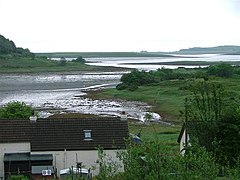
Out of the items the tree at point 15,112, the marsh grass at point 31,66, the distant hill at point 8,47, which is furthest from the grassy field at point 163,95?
the distant hill at point 8,47

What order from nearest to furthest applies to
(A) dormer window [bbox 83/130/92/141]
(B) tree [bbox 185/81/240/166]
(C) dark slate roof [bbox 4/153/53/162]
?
(B) tree [bbox 185/81/240/166] < (C) dark slate roof [bbox 4/153/53/162] < (A) dormer window [bbox 83/130/92/141]

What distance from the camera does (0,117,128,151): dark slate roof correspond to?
95.9 ft

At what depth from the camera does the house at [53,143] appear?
92.9 ft

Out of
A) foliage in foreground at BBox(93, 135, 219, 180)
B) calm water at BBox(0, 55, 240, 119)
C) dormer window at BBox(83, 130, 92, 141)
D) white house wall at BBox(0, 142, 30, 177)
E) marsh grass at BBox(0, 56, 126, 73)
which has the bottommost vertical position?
calm water at BBox(0, 55, 240, 119)

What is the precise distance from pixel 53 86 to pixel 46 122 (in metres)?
62.6

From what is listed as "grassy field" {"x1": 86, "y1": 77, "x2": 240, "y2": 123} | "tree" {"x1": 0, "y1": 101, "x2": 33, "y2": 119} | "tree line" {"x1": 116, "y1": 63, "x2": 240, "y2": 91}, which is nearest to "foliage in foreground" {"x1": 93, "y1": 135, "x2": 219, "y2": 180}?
"tree" {"x1": 0, "y1": 101, "x2": 33, "y2": 119}

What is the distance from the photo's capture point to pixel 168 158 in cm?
1117

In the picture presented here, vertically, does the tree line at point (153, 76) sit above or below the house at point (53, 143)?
below

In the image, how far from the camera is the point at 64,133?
30.1 metres

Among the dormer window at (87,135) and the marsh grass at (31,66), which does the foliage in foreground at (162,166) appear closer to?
the dormer window at (87,135)

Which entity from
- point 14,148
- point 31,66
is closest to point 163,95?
point 14,148

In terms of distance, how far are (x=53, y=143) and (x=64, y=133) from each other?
1030 millimetres

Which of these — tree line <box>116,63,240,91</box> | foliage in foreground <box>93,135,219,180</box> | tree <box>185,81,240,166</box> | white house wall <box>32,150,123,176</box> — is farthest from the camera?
tree line <box>116,63,240,91</box>

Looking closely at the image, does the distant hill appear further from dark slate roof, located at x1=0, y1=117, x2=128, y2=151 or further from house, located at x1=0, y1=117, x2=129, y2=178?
house, located at x1=0, y1=117, x2=129, y2=178
